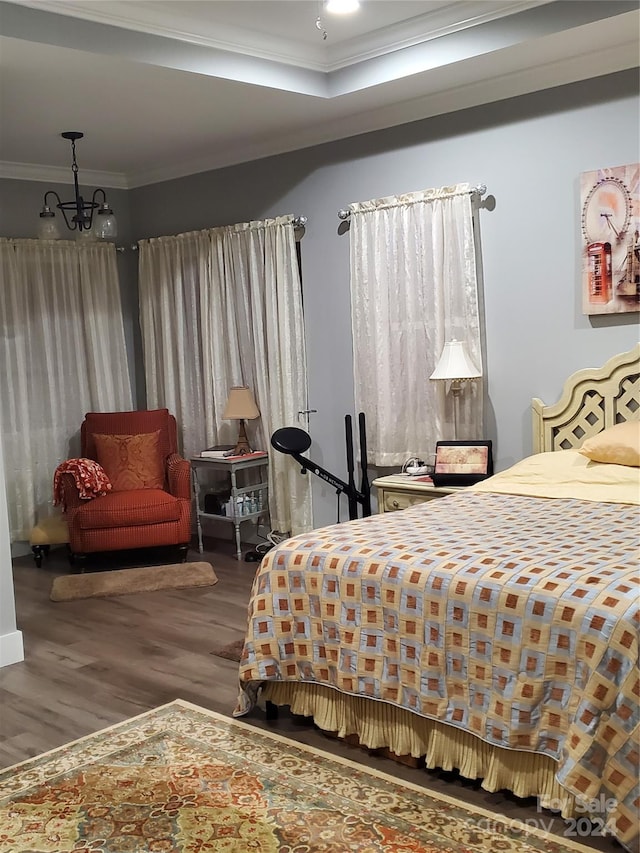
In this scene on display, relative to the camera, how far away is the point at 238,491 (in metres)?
5.57

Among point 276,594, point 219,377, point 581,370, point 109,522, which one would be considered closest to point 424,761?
point 276,594

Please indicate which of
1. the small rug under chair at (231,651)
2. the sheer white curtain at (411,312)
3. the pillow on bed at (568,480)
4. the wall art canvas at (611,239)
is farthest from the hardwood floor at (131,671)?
the wall art canvas at (611,239)

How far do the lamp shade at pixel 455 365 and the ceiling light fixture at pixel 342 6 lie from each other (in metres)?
1.68

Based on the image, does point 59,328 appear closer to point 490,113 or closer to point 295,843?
point 490,113

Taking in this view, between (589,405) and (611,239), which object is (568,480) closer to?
(589,405)

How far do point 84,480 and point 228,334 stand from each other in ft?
4.52

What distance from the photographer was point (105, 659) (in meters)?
3.86

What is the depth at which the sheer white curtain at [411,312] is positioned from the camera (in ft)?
15.2

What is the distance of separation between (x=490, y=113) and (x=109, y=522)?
10.5 ft

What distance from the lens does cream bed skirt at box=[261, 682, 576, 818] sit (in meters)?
2.42

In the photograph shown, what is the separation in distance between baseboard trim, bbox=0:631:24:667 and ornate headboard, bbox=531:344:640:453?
2.64 meters

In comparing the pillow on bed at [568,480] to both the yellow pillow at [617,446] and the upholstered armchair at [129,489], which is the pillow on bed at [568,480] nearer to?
the yellow pillow at [617,446]

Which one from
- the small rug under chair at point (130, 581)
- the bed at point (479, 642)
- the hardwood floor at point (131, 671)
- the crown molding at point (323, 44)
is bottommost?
Result: the hardwood floor at point (131, 671)

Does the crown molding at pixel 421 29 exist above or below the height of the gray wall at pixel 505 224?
above
